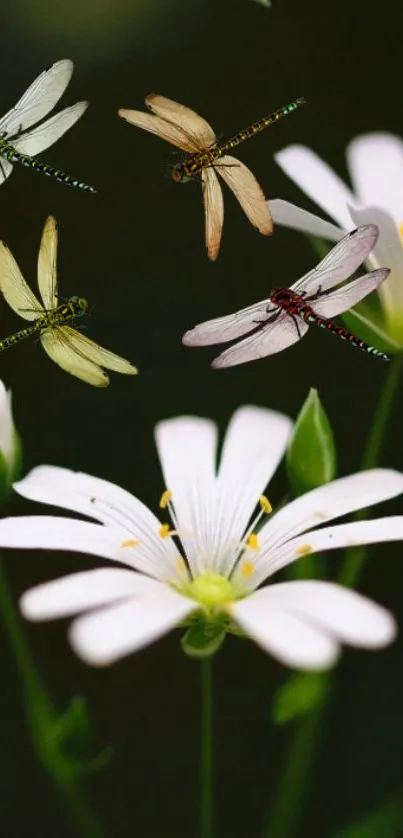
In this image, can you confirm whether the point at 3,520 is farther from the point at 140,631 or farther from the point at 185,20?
the point at 185,20

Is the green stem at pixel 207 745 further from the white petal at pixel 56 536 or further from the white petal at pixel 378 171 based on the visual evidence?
the white petal at pixel 378 171

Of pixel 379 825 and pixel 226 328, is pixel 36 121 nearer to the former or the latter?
pixel 226 328

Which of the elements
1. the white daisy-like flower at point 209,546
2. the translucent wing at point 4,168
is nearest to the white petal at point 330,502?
the white daisy-like flower at point 209,546

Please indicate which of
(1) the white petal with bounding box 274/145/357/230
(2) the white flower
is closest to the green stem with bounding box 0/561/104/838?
(2) the white flower

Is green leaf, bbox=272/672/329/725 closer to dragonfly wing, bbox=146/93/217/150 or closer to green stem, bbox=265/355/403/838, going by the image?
green stem, bbox=265/355/403/838

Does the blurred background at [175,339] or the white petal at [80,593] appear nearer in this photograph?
the white petal at [80,593]

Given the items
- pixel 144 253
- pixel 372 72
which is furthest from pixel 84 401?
pixel 372 72
